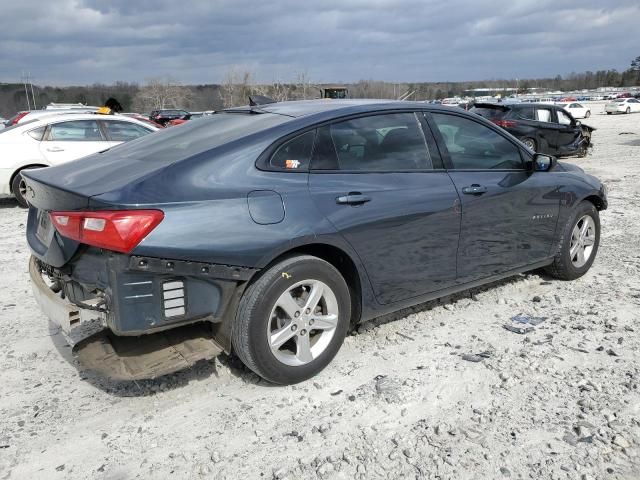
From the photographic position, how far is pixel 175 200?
2729mm

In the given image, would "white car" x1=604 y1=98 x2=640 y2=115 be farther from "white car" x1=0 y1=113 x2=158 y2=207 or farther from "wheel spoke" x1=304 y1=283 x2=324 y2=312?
"wheel spoke" x1=304 y1=283 x2=324 y2=312

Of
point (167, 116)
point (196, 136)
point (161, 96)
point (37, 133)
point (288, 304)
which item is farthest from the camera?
point (161, 96)

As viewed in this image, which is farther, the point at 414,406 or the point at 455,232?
the point at 455,232

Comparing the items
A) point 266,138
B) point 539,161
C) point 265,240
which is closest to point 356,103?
point 266,138

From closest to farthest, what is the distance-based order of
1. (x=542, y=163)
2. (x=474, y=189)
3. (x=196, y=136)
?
(x=196, y=136), (x=474, y=189), (x=542, y=163)

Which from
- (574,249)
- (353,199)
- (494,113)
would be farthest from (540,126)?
(353,199)

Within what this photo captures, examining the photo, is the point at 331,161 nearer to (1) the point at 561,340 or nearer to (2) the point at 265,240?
(2) the point at 265,240

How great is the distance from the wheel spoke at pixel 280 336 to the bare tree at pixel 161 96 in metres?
91.1

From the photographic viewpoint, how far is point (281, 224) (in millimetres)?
2982

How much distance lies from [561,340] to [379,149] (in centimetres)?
189

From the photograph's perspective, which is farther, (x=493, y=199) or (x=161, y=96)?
(x=161, y=96)

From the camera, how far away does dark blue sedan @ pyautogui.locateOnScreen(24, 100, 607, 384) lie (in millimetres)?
2705

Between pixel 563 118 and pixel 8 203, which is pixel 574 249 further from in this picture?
pixel 563 118

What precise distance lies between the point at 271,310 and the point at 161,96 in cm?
9635
